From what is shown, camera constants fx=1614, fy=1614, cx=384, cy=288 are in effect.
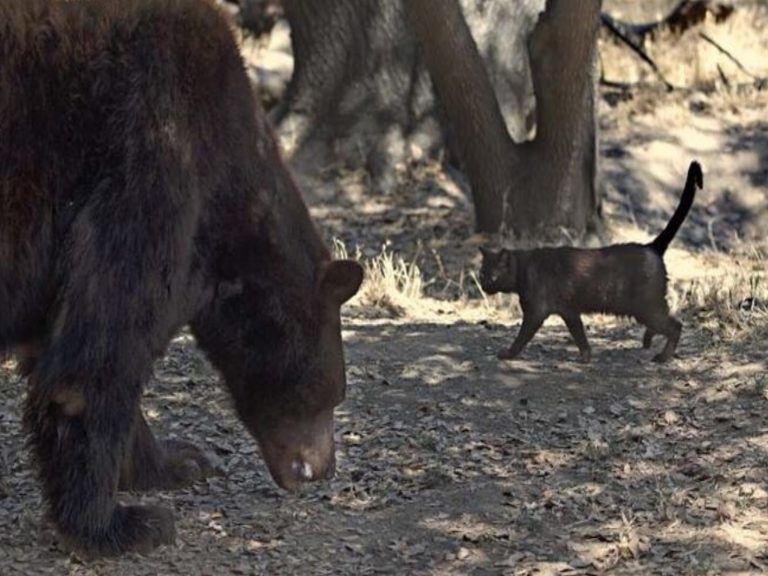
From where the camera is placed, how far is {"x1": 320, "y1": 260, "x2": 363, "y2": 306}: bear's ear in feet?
20.6

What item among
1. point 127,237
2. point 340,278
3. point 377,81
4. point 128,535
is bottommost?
point 128,535

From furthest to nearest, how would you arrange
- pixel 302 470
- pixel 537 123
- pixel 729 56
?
pixel 729 56, pixel 537 123, pixel 302 470

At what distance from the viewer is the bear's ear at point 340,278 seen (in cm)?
629

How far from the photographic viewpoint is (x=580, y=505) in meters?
6.59

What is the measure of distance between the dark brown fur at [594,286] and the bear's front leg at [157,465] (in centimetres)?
226

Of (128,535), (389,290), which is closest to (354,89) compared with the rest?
(389,290)

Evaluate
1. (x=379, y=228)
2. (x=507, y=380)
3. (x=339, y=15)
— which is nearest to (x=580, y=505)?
(x=507, y=380)

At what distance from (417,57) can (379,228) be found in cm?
186

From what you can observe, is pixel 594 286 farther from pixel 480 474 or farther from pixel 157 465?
pixel 157 465

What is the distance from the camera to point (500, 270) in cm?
912

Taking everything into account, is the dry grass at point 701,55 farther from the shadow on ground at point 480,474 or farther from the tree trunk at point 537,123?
the shadow on ground at point 480,474

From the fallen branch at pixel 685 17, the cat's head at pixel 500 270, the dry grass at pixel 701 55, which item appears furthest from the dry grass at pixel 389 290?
the fallen branch at pixel 685 17

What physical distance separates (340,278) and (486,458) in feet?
4.44

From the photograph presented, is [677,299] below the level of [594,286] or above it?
below
